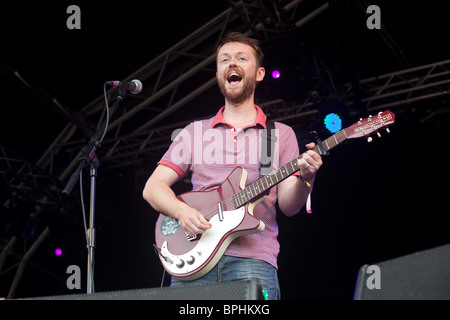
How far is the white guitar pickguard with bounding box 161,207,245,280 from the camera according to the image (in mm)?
2264

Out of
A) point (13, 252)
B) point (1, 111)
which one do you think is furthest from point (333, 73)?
point (13, 252)

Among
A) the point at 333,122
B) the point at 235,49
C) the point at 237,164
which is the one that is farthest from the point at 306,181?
the point at 333,122

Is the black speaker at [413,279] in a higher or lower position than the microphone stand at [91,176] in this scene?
lower

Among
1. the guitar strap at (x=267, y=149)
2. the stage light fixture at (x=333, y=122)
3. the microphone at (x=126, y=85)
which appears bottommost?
the guitar strap at (x=267, y=149)

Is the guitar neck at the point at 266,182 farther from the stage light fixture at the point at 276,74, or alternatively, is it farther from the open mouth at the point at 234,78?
the stage light fixture at the point at 276,74

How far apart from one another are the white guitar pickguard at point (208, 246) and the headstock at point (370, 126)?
28.5 inches

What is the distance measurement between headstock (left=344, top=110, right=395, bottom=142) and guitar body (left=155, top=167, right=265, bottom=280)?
0.60 meters

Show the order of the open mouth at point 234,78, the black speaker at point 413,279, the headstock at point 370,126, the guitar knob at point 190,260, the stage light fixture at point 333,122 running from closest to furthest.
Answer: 1. the black speaker at point 413,279
2. the guitar knob at point 190,260
3. the headstock at point 370,126
4. the open mouth at point 234,78
5. the stage light fixture at point 333,122

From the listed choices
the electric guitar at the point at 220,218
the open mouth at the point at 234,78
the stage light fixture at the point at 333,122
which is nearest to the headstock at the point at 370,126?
the electric guitar at the point at 220,218

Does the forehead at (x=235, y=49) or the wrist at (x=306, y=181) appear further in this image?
the forehead at (x=235, y=49)

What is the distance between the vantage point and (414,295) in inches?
46.5

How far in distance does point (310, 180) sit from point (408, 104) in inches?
179

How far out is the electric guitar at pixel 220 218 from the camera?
2.27m
